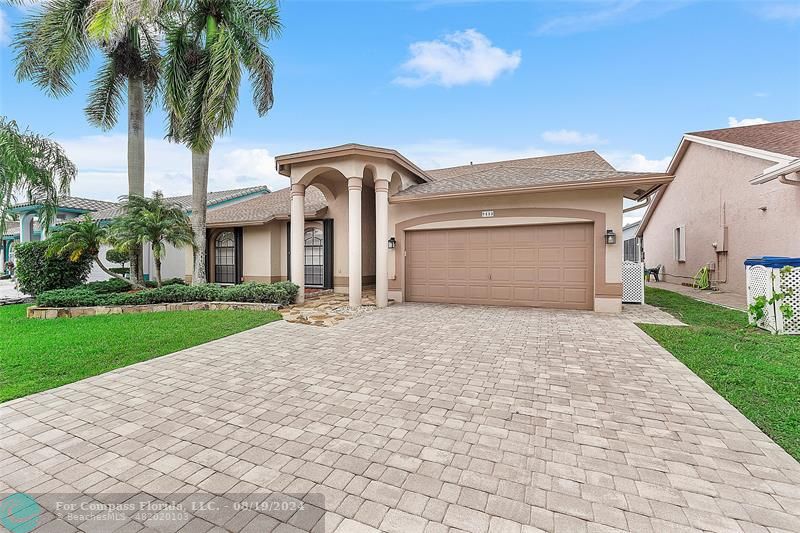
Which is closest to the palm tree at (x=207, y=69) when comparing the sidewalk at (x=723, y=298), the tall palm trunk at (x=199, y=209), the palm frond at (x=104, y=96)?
the tall palm trunk at (x=199, y=209)

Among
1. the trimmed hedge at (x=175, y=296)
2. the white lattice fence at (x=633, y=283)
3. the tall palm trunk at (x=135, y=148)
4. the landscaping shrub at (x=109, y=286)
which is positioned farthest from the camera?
the tall palm trunk at (x=135, y=148)

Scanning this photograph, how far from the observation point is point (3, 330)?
715 centimetres

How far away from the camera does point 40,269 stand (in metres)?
10.7

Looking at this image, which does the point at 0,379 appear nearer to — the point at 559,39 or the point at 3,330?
the point at 3,330

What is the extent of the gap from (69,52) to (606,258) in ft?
52.0

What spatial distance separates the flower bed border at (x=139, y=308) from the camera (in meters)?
8.74

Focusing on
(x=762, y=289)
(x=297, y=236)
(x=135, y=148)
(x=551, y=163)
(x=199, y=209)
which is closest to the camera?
(x=762, y=289)

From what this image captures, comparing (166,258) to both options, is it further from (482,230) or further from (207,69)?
(482,230)

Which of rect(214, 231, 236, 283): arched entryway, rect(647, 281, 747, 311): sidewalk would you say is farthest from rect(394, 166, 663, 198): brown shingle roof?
rect(214, 231, 236, 283): arched entryway

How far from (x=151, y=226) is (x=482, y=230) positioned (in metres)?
9.44

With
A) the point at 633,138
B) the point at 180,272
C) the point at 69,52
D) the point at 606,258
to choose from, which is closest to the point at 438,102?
the point at 633,138

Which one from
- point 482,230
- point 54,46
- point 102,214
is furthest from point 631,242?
point 102,214

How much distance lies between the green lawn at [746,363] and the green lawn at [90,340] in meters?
7.45

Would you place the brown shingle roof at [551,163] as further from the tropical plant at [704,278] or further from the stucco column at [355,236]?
the stucco column at [355,236]
